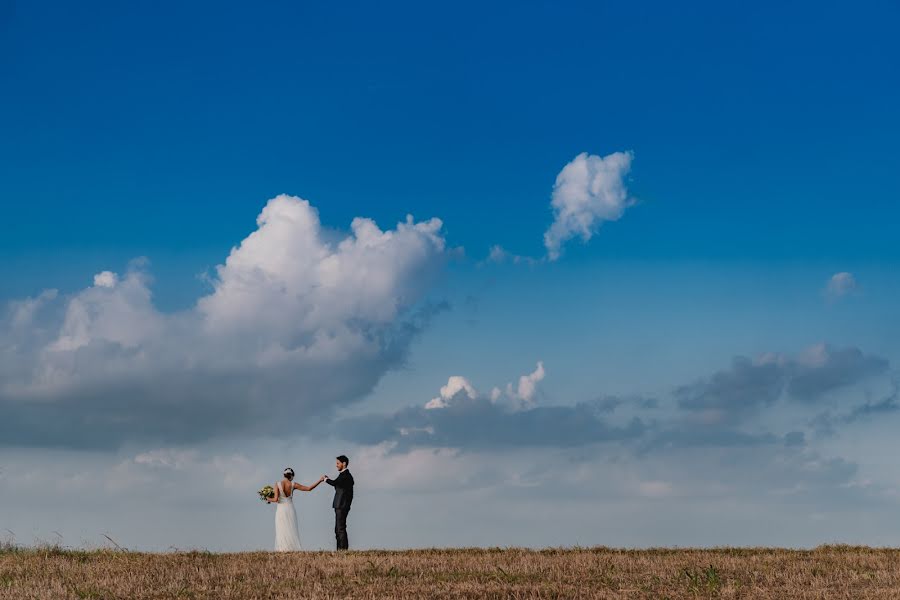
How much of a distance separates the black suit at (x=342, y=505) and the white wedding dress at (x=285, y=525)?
4.75 feet

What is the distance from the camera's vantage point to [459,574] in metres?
21.9

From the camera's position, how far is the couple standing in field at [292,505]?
2925 cm

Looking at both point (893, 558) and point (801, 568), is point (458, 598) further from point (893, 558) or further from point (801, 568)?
point (893, 558)

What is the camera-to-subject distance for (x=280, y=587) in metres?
20.4

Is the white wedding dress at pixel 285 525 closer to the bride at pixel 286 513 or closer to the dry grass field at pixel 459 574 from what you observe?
the bride at pixel 286 513

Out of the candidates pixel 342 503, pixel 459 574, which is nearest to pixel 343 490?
pixel 342 503

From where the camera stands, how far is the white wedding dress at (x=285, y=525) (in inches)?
1172

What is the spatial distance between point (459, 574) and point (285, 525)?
9547mm

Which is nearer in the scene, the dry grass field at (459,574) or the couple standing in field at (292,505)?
the dry grass field at (459,574)

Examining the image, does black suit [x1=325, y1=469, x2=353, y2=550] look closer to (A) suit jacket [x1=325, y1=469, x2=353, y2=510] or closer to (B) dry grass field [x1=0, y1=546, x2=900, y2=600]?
(A) suit jacket [x1=325, y1=469, x2=353, y2=510]

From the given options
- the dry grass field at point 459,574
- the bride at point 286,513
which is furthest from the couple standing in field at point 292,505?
the dry grass field at point 459,574

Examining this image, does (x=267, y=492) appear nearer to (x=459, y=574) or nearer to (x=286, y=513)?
(x=286, y=513)

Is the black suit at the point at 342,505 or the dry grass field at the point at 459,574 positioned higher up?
the black suit at the point at 342,505

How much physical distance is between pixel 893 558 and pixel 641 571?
7.69 meters
